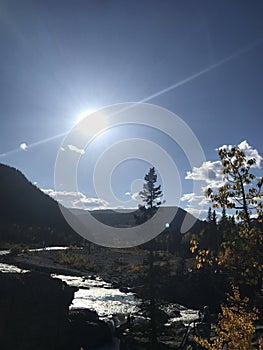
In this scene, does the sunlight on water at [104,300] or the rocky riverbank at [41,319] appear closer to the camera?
the rocky riverbank at [41,319]

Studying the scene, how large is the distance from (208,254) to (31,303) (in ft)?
54.2

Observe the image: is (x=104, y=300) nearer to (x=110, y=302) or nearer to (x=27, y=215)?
(x=110, y=302)

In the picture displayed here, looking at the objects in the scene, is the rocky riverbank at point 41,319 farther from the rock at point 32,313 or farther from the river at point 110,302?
the river at point 110,302

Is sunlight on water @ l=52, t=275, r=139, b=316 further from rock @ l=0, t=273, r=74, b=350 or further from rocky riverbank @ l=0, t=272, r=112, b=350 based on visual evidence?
rock @ l=0, t=273, r=74, b=350

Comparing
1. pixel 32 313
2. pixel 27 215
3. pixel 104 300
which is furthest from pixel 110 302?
pixel 27 215

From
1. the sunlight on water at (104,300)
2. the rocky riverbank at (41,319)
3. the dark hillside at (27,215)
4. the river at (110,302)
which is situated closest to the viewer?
the rocky riverbank at (41,319)

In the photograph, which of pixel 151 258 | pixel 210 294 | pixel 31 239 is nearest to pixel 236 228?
pixel 151 258

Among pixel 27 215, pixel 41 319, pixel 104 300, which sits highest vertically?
pixel 27 215

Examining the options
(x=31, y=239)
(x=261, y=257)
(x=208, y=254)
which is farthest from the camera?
(x=31, y=239)

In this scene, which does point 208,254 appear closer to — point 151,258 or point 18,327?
point 18,327

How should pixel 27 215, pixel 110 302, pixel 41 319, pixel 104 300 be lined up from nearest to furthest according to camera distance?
pixel 41 319 → pixel 110 302 → pixel 104 300 → pixel 27 215

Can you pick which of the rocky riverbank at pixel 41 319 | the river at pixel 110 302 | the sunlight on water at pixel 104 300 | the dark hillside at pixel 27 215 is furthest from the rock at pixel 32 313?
the dark hillside at pixel 27 215

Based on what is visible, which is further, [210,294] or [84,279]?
[84,279]

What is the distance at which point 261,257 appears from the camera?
5629mm
